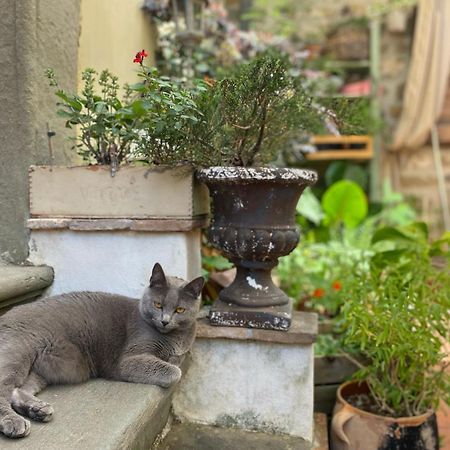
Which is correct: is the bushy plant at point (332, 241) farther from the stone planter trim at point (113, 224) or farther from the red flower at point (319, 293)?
the stone planter trim at point (113, 224)

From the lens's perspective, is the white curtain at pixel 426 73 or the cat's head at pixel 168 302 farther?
the white curtain at pixel 426 73

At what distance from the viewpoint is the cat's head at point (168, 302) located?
67.4 inches

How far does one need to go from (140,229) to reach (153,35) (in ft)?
6.42

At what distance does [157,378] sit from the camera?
1621mm

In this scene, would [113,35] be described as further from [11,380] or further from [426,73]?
[426,73]

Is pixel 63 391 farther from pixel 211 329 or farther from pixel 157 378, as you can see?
pixel 211 329

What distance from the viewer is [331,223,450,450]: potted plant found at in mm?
2049

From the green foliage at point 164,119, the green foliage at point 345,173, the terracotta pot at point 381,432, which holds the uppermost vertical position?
the green foliage at point 164,119

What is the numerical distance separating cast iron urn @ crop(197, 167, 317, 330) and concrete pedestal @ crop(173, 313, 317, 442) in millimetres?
66

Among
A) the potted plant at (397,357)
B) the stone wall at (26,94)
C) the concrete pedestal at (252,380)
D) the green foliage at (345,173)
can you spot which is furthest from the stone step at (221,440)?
the green foliage at (345,173)

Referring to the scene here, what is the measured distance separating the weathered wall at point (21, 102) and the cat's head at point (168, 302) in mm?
657

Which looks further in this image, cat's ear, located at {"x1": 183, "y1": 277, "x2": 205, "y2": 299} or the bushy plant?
the bushy plant

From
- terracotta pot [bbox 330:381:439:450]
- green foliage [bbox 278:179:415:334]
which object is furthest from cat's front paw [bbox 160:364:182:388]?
green foliage [bbox 278:179:415:334]

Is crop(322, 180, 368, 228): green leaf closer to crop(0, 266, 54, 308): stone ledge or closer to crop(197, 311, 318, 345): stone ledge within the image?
crop(197, 311, 318, 345): stone ledge
